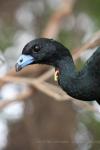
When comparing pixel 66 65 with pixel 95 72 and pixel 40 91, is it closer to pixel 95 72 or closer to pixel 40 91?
pixel 95 72

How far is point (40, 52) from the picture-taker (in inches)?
190

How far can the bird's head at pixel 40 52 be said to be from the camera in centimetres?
479

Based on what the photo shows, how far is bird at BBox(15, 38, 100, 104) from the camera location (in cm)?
481

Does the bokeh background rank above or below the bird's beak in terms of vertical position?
below

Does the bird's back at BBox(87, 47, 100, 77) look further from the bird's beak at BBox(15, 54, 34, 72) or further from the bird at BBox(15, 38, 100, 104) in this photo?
the bird's beak at BBox(15, 54, 34, 72)

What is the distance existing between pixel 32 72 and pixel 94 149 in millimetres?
2005

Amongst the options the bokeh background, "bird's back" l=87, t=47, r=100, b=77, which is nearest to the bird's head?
"bird's back" l=87, t=47, r=100, b=77

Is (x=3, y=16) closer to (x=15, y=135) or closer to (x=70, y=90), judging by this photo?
(x=15, y=135)

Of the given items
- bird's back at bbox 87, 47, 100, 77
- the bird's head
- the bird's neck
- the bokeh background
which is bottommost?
the bokeh background

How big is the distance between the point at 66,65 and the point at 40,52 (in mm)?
210

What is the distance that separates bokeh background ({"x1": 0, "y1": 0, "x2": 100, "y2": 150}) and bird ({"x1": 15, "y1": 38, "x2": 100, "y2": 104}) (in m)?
2.05

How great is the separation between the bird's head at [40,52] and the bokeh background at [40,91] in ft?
6.80

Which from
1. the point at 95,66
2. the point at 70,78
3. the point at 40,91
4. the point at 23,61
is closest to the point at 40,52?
the point at 23,61

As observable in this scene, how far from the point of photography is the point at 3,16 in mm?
10047
